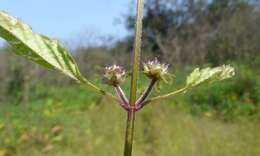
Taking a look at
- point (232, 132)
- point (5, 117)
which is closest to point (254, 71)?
point (232, 132)

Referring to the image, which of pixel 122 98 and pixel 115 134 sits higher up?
pixel 115 134

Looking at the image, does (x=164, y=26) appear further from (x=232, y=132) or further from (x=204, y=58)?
(x=232, y=132)

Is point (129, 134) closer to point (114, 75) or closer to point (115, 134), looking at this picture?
point (114, 75)

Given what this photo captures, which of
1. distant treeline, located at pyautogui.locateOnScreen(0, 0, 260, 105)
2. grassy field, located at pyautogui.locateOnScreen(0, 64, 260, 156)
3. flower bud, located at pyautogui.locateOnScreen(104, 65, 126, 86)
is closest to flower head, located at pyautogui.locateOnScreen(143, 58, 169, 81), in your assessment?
flower bud, located at pyautogui.locateOnScreen(104, 65, 126, 86)

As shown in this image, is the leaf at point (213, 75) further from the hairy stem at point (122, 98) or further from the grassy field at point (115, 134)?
the grassy field at point (115, 134)

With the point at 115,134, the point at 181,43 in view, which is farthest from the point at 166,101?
the point at 181,43

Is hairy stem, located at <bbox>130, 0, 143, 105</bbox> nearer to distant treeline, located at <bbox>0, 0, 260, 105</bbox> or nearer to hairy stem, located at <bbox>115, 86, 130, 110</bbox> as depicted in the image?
hairy stem, located at <bbox>115, 86, 130, 110</bbox>
